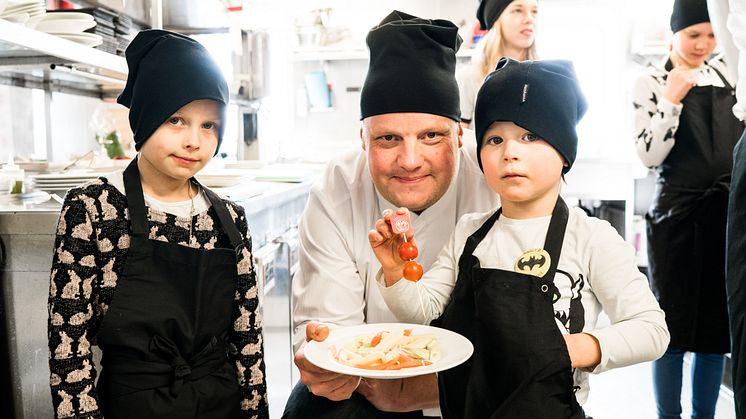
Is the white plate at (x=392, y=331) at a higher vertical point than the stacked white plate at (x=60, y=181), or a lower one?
lower

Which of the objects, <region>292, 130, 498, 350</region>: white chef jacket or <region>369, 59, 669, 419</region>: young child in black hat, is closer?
<region>369, 59, 669, 419</region>: young child in black hat

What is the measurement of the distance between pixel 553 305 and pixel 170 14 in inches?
142

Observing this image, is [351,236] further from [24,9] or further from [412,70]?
[24,9]

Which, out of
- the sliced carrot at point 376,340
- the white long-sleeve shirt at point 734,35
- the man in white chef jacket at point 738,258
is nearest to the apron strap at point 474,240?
the sliced carrot at point 376,340

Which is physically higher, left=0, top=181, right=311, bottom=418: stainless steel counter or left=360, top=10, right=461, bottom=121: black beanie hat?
left=360, top=10, right=461, bottom=121: black beanie hat

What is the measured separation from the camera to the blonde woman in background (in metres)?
2.67

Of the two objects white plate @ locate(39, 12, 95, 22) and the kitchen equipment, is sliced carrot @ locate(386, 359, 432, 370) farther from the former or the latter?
the kitchen equipment

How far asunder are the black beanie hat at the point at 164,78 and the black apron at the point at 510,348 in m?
0.71

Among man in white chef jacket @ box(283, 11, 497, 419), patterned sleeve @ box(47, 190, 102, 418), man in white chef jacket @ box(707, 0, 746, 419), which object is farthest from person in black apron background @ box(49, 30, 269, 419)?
man in white chef jacket @ box(707, 0, 746, 419)

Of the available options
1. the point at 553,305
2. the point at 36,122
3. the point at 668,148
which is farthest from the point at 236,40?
the point at 553,305

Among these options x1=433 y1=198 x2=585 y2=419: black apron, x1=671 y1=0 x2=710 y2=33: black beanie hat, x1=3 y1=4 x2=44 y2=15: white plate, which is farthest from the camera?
x1=671 y1=0 x2=710 y2=33: black beanie hat

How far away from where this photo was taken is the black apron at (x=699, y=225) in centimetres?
254

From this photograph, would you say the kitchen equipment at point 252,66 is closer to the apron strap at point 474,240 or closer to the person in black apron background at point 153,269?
the person in black apron background at point 153,269

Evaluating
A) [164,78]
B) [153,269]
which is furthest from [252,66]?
[153,269]
